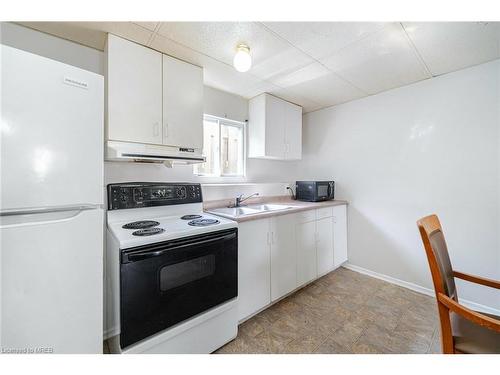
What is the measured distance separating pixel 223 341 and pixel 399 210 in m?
2.23

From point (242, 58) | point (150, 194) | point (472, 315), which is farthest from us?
point (150, 194)

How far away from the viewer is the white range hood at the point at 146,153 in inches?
53.3

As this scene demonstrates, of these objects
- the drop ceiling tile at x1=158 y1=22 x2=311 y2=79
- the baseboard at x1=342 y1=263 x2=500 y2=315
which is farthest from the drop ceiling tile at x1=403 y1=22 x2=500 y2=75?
the baseboard at x1=342 y1=263 x2=500 y2=315

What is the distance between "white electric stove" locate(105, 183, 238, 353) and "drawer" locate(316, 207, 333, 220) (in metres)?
1.21

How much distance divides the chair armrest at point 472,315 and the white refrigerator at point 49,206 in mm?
1667

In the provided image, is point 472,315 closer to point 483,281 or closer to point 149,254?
point 483,281

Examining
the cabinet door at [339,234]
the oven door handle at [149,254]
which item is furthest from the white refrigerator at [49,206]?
the cabinet door at [339,234]

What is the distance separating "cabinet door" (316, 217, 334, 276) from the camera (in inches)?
92.3

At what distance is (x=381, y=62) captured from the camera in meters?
1.80

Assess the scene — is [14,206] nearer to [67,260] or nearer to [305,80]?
[67,260]

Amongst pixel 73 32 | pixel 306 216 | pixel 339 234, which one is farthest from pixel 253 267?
pixel 73 32

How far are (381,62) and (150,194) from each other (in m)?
2.30

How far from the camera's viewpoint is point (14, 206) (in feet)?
2.68
